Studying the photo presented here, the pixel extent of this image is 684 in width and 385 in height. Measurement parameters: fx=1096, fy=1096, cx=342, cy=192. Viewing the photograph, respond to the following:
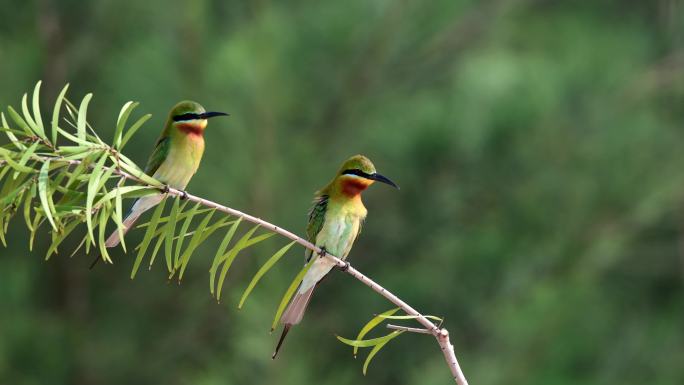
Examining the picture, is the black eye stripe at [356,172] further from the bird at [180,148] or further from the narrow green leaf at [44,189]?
the narrow green leaf at [44,189]

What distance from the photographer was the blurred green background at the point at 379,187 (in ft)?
11.4

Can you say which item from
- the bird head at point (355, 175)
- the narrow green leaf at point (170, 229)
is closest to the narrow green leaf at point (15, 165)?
the narrow green leaf at point (170, 229)

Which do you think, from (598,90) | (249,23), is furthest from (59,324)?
(598,90)

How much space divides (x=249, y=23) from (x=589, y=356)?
5.37 feet

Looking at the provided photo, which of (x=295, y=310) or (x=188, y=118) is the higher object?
(x=188, y=118)

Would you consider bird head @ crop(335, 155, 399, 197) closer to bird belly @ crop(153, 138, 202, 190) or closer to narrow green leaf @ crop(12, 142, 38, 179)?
bird belly @ crop(153, 138, 202, 190)

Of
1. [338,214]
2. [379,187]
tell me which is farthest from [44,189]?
[379,187]

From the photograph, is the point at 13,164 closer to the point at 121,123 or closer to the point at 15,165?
the point at 15,165

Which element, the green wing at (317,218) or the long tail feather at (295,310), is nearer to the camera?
the long tail feather at (295,310)

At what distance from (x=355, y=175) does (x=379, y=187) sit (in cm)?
238

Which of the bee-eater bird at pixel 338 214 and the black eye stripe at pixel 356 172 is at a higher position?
the black eye stripe at pixel 356 172

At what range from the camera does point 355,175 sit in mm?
1542

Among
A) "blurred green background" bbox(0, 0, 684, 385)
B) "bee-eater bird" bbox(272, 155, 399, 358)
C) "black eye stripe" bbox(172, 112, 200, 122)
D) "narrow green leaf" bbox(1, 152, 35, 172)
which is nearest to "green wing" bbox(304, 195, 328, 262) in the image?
"bee-eater bird" bbox(272, 155, 399, 358)

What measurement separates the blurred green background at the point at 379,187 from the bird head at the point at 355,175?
1685 mm
